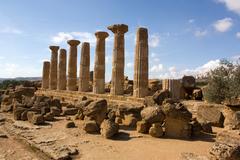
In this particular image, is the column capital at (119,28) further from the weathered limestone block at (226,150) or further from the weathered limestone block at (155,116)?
the weathered limestone block at (226,150)

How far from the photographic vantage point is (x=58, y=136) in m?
12.9

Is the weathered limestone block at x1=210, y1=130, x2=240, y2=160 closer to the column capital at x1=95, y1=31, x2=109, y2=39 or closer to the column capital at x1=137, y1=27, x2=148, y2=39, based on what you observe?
the column capital at x1=137, y1=27, x2=148, y2=39

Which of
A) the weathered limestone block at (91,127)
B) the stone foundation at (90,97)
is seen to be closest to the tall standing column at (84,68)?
the stone foundation at (90,97)

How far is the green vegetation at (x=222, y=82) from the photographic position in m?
16.0

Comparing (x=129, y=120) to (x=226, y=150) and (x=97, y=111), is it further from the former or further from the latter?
(x=226, y=150)

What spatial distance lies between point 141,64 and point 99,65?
6225 mm

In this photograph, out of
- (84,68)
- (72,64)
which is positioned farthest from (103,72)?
(72,64)

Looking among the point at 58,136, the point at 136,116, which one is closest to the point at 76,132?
the point at 58,136

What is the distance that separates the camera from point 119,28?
22188 millimetres

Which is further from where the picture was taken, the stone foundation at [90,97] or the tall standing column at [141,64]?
the tall standing column at [141,64]

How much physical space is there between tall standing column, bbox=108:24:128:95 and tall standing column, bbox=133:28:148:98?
2.28m

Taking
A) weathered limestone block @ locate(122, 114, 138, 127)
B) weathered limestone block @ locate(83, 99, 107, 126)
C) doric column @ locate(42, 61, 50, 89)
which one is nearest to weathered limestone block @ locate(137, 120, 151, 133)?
weathered limestone block @ locate(122, 114, 138, 127)

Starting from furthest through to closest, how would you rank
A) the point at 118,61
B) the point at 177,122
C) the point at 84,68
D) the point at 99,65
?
1. the point at 84,68
2. the point at 99,65
3. the point at 118,61
4. the point at 177,122

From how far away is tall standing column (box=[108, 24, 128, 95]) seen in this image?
73.8 ft
